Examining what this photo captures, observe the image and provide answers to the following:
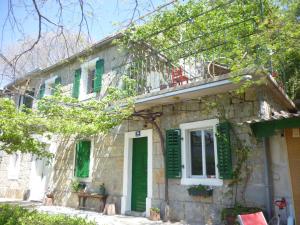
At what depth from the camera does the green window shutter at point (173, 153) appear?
821 cm

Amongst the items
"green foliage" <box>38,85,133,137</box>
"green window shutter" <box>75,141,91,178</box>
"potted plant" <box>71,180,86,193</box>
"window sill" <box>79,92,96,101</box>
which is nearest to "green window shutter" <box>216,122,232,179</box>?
"green foliage" <box>38,85,133,137</box>

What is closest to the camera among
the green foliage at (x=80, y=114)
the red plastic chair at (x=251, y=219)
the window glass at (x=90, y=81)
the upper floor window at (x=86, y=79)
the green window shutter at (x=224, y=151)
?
the red plastic chair at (x=251, y=219)

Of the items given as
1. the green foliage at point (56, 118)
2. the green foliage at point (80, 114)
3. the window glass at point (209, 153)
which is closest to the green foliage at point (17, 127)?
the green foliage at point (56, 118)

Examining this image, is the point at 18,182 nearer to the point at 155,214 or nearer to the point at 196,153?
the point at 155,214

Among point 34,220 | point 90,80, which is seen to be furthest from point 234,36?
point 34,220

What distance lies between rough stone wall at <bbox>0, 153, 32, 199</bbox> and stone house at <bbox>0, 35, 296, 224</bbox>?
2036 mm

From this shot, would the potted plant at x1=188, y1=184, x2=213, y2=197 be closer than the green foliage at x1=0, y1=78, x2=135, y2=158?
Yes

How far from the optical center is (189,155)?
8328mm

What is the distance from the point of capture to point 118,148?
10.3 metres

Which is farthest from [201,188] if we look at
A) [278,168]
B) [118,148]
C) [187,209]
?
[118,148]

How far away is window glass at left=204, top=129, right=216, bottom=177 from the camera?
25.4ft

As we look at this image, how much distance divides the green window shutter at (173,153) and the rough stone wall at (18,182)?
8.89m

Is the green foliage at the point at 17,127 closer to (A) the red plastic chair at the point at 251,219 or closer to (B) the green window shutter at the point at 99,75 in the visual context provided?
(B) the green window shutter at the point at 99,75

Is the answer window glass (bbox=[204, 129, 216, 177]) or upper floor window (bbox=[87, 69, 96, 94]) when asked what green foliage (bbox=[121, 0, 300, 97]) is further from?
upper floor window (bbox=[87, 69, 96, 94])
